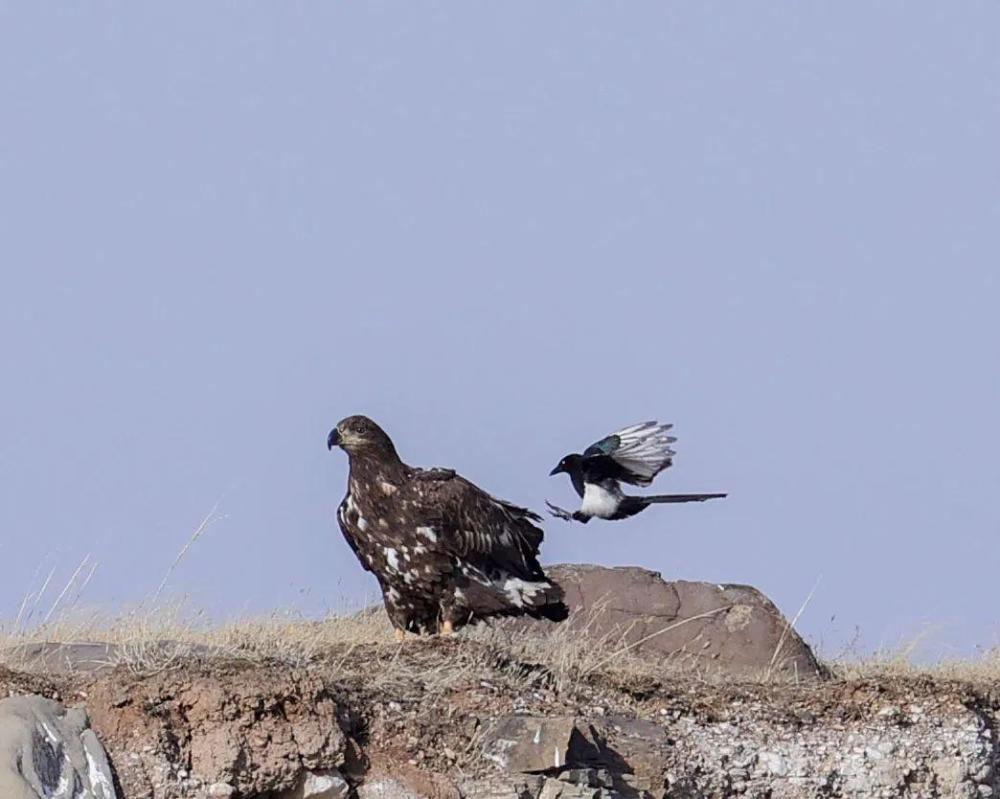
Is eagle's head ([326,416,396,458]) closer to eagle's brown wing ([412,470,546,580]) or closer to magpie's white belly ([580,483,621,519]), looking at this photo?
eagle's brown wing ([412,470,546,580])

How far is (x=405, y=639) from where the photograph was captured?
37.9 ft

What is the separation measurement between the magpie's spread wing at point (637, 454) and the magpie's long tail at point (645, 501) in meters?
0.14

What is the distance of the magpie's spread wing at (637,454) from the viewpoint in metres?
15.8

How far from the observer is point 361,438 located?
43.6 ft

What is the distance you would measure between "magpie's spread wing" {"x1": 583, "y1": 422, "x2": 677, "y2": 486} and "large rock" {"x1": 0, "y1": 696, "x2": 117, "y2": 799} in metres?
7.24

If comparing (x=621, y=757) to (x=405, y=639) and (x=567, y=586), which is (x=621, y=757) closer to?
(x=405, y=639)

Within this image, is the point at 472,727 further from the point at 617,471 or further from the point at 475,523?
the point at 617,471

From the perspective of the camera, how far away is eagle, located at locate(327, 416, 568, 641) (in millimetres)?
13016

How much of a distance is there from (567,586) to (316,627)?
280 centimetres

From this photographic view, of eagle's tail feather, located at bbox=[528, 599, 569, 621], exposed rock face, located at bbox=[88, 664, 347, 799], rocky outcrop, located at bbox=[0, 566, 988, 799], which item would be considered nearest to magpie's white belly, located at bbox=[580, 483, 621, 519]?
rocky outcrop, located at bbox=[0, 566, 988, 799]

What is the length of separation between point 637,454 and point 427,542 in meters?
3.22

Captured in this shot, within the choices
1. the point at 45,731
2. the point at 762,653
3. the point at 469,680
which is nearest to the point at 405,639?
the point at 469,680

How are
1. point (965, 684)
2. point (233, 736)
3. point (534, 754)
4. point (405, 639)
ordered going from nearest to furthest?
point (233, 736), point (534, 754), point (405, 639), point (965, 684)

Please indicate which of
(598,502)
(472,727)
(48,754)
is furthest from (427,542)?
(48,754)
